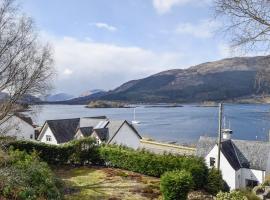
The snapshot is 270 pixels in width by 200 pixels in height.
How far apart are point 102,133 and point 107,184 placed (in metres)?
29.6

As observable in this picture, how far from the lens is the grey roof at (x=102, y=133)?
174 feet

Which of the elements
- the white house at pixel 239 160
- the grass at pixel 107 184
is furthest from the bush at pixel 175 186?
the white house at pixel 239 160

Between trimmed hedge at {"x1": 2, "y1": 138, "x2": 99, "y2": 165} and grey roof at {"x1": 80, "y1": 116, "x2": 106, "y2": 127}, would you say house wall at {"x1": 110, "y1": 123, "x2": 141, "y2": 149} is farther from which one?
trimmed hedge at {"x1": 2, "y1": 138, "x2": 99, "y2": 165}

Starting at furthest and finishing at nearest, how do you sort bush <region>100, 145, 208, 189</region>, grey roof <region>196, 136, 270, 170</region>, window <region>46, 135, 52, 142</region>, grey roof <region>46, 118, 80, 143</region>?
window <region>46, 135, 52, 142</region>
grey roof <region>46, 118, 80, 143</region>
grey roof <region>196, 136, 270, 170</region>
bush <region>100, 145, 208, 189</region>

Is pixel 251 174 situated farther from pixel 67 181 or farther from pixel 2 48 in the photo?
pixel 2 48

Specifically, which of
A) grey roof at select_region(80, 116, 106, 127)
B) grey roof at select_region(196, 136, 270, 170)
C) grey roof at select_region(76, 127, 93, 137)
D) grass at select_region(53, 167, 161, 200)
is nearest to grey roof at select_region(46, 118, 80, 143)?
grey roof at select_region(80, 116, 106, 127)

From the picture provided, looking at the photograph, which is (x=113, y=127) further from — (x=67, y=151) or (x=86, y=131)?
(x=67, y=151)

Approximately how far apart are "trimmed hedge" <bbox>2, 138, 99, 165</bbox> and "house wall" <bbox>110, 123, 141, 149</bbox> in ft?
63.0

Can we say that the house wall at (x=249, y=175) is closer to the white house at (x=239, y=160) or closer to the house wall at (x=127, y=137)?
the white house at (x=239, y=160)

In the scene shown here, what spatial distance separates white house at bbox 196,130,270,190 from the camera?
4950 cm

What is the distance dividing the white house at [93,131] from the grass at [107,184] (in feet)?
66.0

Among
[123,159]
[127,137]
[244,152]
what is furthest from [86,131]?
[123,159]

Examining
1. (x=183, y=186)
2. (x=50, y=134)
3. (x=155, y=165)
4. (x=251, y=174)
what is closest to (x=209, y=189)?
(x=155, y=165)

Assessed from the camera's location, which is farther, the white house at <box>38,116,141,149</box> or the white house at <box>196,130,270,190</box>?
the white house at <box>38,116,141,149</box>
